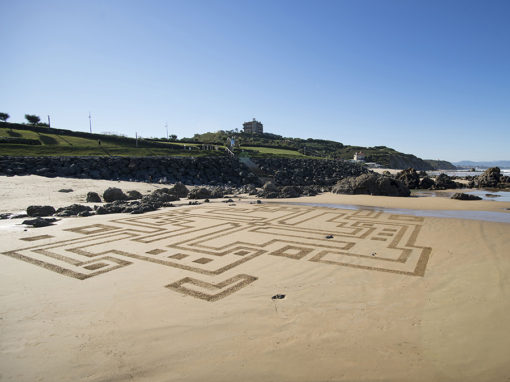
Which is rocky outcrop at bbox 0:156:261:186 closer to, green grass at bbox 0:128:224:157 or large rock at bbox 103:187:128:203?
green grass at bbox 0:128:224:157

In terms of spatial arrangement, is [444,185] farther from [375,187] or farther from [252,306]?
[252,306]

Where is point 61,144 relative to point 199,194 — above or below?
above

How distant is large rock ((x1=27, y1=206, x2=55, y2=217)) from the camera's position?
503 inches

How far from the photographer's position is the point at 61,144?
35.4 meters

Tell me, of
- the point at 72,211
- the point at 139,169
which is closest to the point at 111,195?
the point at 72,211

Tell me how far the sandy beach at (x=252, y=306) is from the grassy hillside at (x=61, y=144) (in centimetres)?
2349

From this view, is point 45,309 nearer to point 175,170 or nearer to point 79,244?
point 79,244

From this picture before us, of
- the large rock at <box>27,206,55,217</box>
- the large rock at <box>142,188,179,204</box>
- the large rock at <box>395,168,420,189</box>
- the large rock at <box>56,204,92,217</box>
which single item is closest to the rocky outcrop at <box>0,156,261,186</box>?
the large rock at <box>142,188,179,204</box>

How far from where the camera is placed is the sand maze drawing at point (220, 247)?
6.75 m

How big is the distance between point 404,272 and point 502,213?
14.5m

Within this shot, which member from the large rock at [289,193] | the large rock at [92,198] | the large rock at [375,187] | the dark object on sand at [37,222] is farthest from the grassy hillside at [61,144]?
the large rock at [375,187]

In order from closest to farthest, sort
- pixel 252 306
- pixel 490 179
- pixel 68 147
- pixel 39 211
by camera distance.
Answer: pixel 252 306, pixel 39 211, pixel 68 147, pixel 490 179

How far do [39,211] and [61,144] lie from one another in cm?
2730

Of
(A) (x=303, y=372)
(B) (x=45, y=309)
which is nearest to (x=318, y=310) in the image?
(A) (x=303, y=372)
